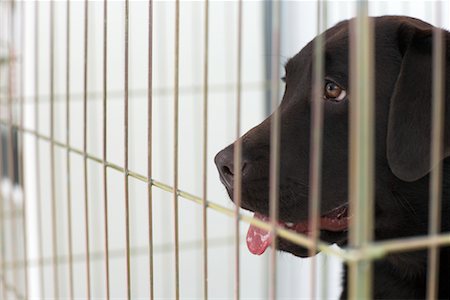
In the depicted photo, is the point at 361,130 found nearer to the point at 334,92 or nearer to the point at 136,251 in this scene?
the point at 334,92

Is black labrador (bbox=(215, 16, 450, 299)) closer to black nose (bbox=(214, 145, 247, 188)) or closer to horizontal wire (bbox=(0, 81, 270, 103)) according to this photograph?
black nose (bbox=(214, 145, 247, 188))

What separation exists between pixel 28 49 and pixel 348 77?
3.35ft

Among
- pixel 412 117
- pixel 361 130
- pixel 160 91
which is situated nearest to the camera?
pixel 361 130

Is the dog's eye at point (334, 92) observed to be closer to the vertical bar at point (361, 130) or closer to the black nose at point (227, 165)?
the black nose at point (227, 165)

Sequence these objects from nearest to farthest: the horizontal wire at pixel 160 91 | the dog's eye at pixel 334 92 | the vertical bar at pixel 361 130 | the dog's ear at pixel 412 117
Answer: the vertical bar at pixel 361 130 < the dog's ear at pixel 412 117 < the dog's eye at pixel 334 92 < the horizontal wire at pixel 160 91

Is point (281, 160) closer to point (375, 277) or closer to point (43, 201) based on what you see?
point (375, 277)

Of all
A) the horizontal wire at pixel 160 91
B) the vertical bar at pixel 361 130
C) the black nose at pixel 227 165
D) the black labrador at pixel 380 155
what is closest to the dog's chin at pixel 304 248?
the black labrador at pixel 380 155

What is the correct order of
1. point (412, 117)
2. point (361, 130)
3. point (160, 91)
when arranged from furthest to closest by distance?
point (160, 91) → point (412, 117) → point (361, 130)

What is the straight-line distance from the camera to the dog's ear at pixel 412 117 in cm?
89

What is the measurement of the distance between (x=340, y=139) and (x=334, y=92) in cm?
7

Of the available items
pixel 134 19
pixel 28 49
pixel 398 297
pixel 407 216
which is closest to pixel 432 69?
pixel 407 216

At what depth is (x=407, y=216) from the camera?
1.02 meters

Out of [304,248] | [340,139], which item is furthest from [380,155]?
[304,248]

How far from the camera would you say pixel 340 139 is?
38.7 inches
